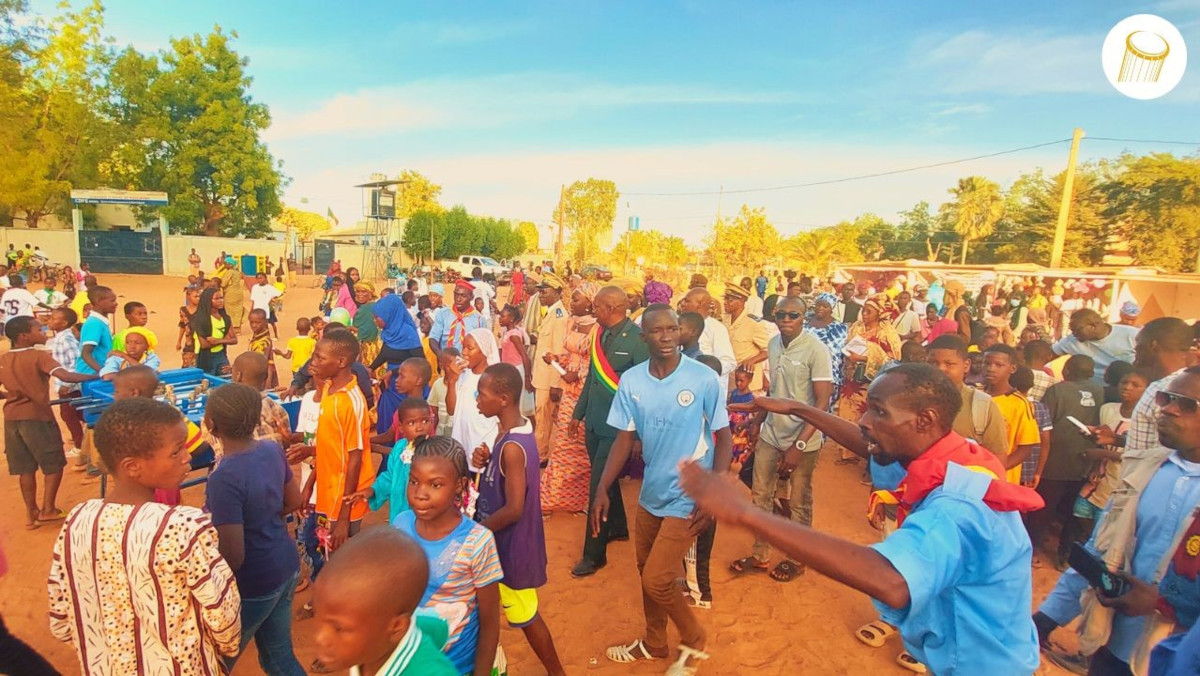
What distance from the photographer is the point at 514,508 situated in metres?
2.85

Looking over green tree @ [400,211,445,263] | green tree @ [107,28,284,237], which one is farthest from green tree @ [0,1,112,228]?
green tree @ [400,211,445,263]

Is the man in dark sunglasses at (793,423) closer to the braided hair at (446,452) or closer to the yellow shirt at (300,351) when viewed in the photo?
the braided hair at (446,452)

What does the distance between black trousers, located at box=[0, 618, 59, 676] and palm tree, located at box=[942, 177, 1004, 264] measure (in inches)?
1894

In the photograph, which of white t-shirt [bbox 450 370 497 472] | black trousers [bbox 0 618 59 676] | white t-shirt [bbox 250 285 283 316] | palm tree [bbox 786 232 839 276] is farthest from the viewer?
palm tree [bbox 786 232 839 276]

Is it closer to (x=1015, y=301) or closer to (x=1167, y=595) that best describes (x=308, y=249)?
(x=1015, y=301)

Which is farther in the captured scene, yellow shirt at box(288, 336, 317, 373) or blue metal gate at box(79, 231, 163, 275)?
blue metal gate at box(79, 231, 163, 275)

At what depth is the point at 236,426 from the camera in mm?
2580

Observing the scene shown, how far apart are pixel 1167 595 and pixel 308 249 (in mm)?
45023

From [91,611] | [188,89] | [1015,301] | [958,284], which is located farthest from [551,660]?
[188,89]

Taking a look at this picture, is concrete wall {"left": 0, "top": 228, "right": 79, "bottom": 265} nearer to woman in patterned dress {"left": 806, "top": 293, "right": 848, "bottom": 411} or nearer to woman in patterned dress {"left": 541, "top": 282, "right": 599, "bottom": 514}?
woman in patterned dress {"left": 541, "top": 282, "right": 599, "bottom": 514}

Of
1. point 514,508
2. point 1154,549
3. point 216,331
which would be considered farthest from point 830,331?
point 216,331

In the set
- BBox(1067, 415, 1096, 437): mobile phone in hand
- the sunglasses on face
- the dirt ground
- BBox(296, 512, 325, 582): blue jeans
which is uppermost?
the sunglasses on face

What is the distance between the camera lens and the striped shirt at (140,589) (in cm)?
195

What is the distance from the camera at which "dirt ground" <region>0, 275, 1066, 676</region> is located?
3.75m
